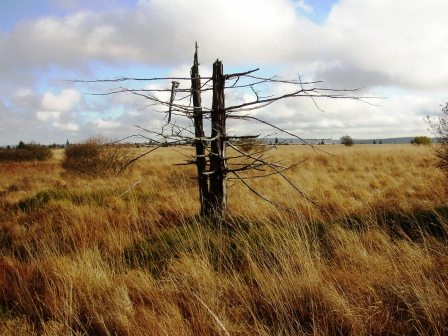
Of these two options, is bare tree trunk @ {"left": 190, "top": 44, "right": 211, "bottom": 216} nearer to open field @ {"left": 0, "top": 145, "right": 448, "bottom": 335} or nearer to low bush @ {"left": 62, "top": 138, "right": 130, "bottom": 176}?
open field @ {"left": 0, "top": 145, "right": 448, "bottom": 335}

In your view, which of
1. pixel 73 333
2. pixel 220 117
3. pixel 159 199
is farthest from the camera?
pixel 159 199

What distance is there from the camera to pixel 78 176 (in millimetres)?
19438

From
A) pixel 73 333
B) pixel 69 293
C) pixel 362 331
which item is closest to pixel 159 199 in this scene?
pixel 69 293

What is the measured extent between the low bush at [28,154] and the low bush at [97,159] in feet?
66.2

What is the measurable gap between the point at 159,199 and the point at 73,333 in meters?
5.84

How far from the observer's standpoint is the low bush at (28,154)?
1481 inches

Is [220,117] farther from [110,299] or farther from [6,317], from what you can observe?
[6,317]

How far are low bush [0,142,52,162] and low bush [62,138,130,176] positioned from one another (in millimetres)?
20174

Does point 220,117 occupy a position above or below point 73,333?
above

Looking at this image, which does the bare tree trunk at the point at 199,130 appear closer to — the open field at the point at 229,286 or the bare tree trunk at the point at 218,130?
the bare tree trunk at the point at 218,130

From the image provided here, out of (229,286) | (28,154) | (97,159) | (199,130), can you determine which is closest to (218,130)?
(199,130)

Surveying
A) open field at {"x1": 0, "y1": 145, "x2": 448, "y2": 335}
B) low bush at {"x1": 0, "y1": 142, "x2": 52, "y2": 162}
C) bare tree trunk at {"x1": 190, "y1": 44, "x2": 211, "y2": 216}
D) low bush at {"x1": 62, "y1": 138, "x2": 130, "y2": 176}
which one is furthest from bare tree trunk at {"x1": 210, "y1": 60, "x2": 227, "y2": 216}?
low bush at {"x1": 0, "y1": 142, "x2": 52, "y2": 162}

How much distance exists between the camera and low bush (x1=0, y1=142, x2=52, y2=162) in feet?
123

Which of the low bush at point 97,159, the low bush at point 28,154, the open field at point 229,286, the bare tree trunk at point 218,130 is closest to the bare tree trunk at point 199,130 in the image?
the bare tree trunk at point 218,130
